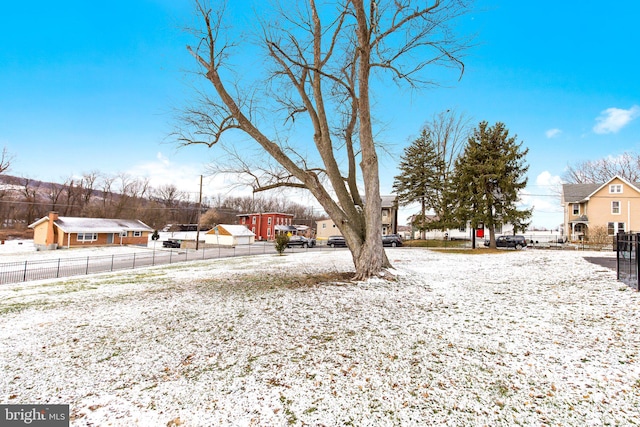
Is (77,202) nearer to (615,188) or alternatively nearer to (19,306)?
(19,306)

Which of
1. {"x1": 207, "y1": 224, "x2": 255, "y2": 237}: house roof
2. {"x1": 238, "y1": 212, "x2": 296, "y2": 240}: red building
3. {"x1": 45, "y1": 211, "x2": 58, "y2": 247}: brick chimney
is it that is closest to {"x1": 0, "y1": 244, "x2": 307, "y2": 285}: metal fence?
{"x1": 45, "y1": 211, "x2": 58, "y2": 247}: brick chimney

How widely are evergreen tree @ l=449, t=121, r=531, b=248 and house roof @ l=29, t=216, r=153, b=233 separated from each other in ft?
129

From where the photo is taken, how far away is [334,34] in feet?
31.3

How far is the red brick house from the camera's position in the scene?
33.5m

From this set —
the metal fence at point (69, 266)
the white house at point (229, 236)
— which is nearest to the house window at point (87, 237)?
the metal fence at point (69, 266)

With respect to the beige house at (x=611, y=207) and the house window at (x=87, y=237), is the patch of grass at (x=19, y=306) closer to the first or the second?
the house window at (x=87, y=237)

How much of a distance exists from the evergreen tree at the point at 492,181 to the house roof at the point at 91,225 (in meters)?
39.4

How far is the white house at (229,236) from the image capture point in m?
42.4

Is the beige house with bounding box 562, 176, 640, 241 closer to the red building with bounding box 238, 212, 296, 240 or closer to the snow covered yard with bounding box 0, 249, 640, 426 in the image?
the snow covered yard with bounding box 0, 249, 640, 426

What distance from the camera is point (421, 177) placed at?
108 feet

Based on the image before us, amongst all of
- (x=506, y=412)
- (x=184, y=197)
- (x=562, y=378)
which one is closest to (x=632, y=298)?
(x=562, y=378)

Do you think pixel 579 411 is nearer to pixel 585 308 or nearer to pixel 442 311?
pixel 442 311

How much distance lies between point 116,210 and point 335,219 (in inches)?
2249

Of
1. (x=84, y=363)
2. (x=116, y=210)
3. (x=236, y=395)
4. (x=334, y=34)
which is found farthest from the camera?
(x=116, y=210)
